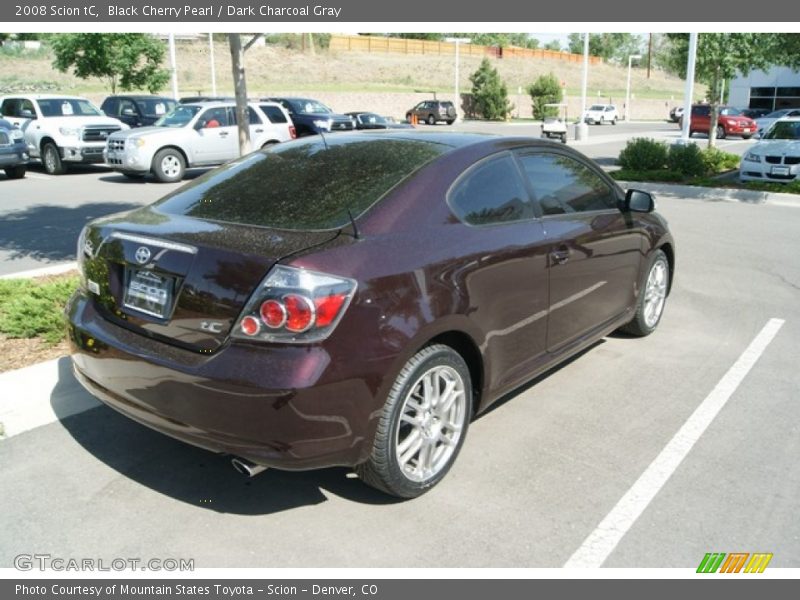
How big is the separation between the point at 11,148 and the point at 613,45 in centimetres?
11282

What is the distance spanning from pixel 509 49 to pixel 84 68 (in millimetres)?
67341

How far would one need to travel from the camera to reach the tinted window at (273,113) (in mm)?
17837

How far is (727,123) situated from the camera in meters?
37.0

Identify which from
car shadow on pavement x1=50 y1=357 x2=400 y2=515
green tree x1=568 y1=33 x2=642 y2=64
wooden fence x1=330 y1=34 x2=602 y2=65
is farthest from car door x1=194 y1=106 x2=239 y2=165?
green tree x1=568 y1=33 x2=642 y2=64

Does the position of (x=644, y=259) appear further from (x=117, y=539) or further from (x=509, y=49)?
(x=509, y=49)

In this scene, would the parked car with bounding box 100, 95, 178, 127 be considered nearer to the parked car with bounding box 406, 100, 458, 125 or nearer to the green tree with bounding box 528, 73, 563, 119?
the parked car with bounding box 406, 100, 458, 125

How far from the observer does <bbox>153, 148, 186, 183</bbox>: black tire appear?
1603cm

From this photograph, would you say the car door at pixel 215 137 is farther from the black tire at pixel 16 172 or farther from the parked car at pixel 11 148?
the black tire at pixel 16 172

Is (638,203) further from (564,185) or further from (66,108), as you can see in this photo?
(66,108)

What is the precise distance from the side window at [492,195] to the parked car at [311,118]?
20.3 metres

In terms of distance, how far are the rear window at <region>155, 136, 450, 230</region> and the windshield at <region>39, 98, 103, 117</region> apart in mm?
15812

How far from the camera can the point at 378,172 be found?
3783 millimetres

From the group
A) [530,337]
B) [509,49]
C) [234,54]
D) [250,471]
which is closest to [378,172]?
[530,337]

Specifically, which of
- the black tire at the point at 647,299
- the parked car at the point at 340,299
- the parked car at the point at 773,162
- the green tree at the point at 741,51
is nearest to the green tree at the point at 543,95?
the green tree at the point at 741,51
